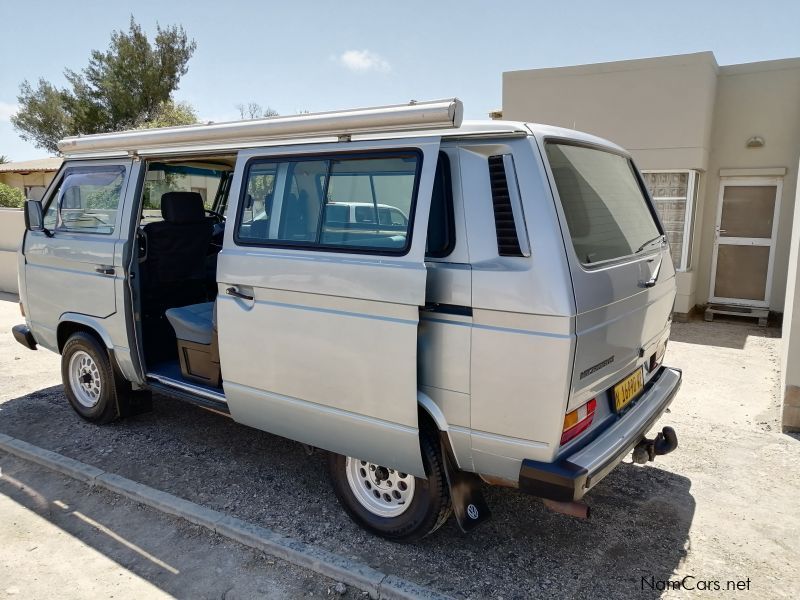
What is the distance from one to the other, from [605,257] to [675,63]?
A: 7.35 metres

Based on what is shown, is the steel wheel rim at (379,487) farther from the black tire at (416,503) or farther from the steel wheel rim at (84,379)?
the steel wheel rim at (84,379)

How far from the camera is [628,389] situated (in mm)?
3230

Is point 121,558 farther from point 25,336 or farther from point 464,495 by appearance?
point 25,336

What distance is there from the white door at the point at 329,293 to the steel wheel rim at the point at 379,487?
203 mm

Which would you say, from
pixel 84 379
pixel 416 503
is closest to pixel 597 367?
pixel 416 503

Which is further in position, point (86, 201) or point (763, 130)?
point (763, 130)

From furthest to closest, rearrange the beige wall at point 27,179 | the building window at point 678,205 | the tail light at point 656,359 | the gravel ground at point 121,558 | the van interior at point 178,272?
the beige wall at point 27,179
the building window at point 678,205
the van interior at point 178,272
the tail light at point 656,359
the gravel ground at point 121,558

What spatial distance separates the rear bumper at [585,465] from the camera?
8.25 feet

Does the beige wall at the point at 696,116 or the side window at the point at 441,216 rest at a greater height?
the beige wall at the point at 696,116

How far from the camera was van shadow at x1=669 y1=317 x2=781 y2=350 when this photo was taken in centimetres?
798

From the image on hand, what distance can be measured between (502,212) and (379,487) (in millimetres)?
1711

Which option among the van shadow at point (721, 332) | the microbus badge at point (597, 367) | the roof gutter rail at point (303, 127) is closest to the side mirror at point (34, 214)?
the roof gutter rail at point (303, 127)

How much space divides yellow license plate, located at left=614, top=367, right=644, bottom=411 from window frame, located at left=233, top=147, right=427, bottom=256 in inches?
54.1

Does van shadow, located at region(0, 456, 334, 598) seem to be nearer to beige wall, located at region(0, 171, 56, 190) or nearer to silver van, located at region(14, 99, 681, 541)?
silver van, located at region(14, 99, 681, 541)
